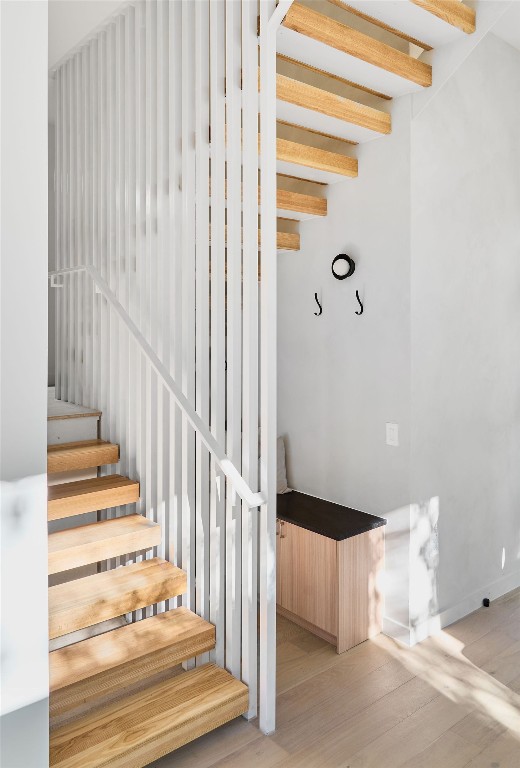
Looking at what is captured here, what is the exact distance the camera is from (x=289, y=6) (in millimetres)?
1977

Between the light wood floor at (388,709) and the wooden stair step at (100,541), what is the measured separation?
85 centimetres

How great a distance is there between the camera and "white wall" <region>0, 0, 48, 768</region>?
1.05 meters

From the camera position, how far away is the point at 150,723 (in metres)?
2.02

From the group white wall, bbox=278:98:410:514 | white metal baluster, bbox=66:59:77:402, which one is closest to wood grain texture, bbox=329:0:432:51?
white wall, bbox=278:98:410:514

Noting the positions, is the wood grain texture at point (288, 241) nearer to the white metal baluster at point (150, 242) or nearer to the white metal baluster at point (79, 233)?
the white metal baluster at point (150, 242)

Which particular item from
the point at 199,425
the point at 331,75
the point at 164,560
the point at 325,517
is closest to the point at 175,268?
the point at 199,425

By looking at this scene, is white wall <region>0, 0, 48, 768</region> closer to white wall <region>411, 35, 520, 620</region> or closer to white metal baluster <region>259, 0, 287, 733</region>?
white metal baluster <region>259, 0, 287, 733</region>

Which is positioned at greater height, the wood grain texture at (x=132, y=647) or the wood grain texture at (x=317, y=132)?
the wood grain texture at (x=317, y=132)

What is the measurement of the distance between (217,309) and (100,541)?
116cm

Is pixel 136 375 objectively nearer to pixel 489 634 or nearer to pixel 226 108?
pixel 226 108

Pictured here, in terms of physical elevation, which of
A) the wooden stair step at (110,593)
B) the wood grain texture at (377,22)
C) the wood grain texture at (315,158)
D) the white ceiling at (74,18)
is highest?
the white ceiling at (74,18)

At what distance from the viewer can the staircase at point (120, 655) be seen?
1975 mm

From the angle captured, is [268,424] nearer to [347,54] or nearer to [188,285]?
[188,285]

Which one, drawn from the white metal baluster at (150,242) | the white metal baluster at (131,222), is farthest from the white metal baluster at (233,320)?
the white metal baluster at (131,222)
